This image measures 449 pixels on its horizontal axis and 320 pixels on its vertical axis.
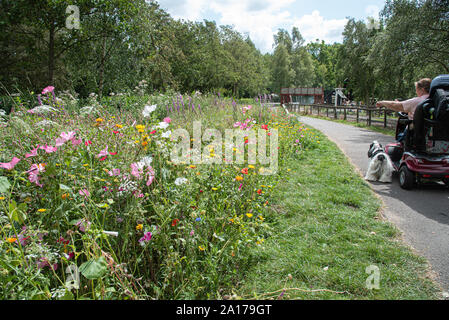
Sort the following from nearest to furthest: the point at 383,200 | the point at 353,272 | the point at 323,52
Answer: the point at 353,272 < the point at 383,200 < the point at 323,52

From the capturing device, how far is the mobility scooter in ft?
15.8

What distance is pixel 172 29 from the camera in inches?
1038

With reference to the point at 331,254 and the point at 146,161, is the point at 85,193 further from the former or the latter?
the point at 331,254

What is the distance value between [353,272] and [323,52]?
11875 centimetres

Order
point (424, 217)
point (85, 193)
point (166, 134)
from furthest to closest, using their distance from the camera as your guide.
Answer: point (424, 217) < point (166, 134) < point (85, 193)

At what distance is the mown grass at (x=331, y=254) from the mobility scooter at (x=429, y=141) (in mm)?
980

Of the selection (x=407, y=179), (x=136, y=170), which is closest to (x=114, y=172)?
(x=136, y=170)

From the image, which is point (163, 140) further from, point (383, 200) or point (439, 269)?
point (383, 200)

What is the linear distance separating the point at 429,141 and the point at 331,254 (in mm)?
3399

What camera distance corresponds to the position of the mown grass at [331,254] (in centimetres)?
257

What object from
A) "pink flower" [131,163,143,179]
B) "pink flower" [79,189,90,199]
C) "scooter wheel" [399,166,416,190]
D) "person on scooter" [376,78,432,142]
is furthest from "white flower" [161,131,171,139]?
"scooter wheel" [399,166,416,190]

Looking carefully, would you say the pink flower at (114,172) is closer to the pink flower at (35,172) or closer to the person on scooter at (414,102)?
the pink flower at (35,172)

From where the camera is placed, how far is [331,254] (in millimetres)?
3125
